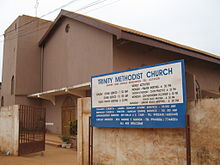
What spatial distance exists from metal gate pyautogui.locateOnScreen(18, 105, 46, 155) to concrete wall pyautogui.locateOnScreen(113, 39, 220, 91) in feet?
13.5

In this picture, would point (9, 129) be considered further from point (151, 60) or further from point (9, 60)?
point (9, 60)

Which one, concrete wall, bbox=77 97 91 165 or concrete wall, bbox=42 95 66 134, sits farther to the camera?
concrete wall, bbox=42 95 66 134

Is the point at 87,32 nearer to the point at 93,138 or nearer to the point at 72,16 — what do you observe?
the point at 72,16

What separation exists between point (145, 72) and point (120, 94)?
2.89 ft

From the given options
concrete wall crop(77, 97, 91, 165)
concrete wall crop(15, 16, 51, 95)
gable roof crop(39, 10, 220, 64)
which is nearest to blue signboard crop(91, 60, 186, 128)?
concrete wall crop(77, 97, 91, 165)

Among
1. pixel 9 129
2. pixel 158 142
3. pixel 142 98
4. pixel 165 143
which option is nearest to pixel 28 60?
pixel 9 129

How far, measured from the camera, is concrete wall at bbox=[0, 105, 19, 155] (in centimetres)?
965

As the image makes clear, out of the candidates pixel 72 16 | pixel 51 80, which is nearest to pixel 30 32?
pixel 51 80

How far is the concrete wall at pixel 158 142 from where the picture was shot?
4.64m

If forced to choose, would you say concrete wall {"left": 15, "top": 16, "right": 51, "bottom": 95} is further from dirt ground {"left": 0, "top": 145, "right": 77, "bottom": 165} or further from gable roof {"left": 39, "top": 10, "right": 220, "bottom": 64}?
dirt ground {"left": 0, "top": 145, "right": 77, "bottom": 165}

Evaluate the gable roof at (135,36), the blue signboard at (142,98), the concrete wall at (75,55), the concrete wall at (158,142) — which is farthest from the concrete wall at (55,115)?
the blue signboard at (142,98)

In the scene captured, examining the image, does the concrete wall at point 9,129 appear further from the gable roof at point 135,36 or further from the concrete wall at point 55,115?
the concrete wall at point 55,115

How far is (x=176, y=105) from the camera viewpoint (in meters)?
5.00

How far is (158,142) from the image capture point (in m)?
5.36
